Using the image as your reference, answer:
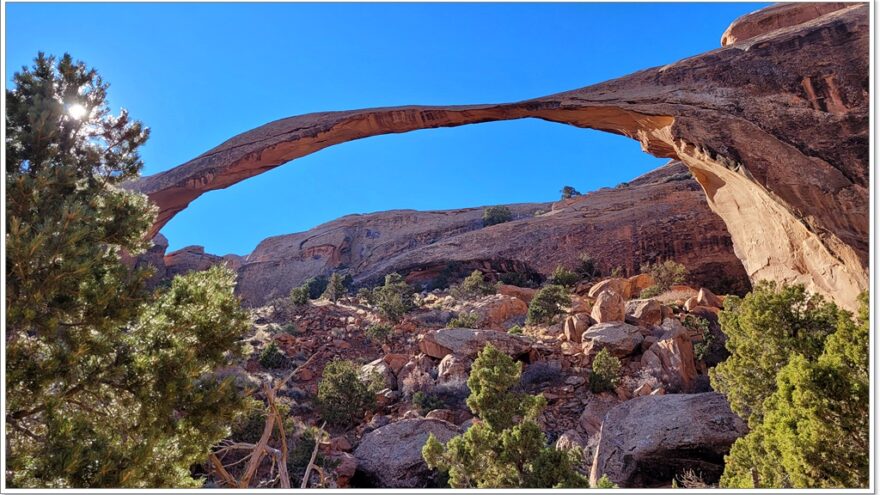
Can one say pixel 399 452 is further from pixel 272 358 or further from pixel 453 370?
pixel 272 358

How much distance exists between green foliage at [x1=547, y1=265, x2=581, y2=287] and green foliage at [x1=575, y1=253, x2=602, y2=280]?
1189 millimetres

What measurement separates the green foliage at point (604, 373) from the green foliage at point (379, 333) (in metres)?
8.31

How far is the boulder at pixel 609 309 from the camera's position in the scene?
1689cm

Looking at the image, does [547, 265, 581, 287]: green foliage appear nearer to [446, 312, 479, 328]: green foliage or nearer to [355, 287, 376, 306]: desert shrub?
[446, 312, 479, 328]: green foliage

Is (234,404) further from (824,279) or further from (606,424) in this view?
(824,279)

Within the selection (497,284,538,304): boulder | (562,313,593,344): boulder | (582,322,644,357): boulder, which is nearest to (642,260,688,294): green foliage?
(497,284,538,304): boulder

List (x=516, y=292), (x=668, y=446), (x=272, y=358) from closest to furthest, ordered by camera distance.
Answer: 1. (x=668, y=446)
2. (x=272, y=358)
3. (x=516, y=292)

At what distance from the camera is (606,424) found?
33.6ft

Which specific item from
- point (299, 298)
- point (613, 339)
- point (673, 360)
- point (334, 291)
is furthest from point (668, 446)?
point (334, 291)

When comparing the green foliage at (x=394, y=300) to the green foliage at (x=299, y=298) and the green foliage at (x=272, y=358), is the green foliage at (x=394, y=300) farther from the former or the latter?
the green foliage at (x=272, y=358)

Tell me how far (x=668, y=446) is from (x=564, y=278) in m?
17.2

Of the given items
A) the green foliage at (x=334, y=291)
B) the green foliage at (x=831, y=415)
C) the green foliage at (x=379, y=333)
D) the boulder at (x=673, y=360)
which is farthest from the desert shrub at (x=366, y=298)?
Answer: the green foliage at (x=831, y=415)

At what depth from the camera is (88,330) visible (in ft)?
13.9

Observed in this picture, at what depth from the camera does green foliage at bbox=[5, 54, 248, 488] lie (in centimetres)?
378
